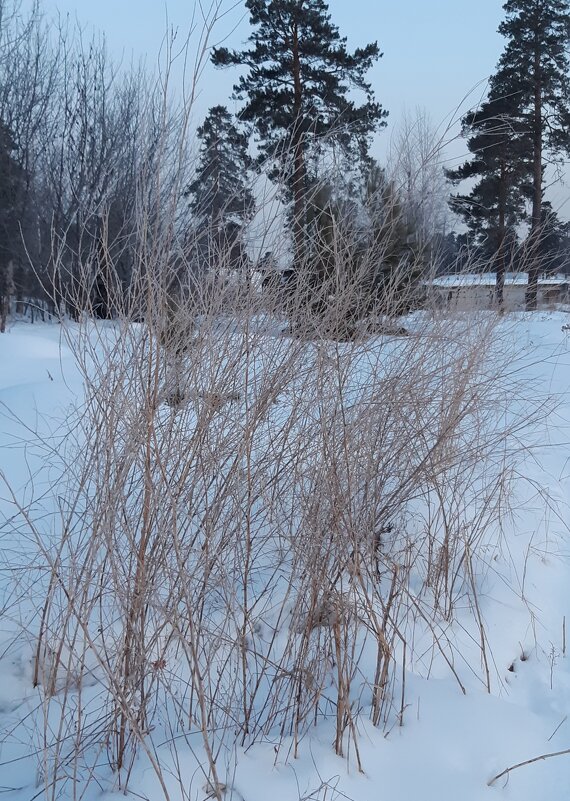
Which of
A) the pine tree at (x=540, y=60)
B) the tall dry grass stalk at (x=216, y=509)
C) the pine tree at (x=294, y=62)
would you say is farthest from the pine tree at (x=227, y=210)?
the pine tree at (x=540, y=60)

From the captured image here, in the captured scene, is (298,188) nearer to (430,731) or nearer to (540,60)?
(430,731)

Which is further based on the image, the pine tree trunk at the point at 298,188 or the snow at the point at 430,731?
the pine tree trunk at the point at 298,188

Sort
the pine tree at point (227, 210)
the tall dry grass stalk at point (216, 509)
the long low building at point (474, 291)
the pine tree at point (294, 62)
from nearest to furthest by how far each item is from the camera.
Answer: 1. the tall dry grass stalk at point (216, 509)
2. the pine tree at point (227, 210)
3. the long low building at point (474, 291)
4. the pine tree at point (294, 62)

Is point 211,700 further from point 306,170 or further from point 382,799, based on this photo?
point 306,170

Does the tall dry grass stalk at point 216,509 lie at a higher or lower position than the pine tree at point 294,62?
lower

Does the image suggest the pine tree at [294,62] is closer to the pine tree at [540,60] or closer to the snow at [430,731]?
the pine tree at [540,60]

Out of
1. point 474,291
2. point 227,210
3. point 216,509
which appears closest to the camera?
point 216,509

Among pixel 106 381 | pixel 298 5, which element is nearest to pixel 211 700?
pixel 106 381

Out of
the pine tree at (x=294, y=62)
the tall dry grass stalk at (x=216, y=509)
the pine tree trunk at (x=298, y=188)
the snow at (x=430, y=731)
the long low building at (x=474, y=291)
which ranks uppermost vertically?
the pine tree at (x=294, y=62)

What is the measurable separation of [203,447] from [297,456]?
1.23 feet

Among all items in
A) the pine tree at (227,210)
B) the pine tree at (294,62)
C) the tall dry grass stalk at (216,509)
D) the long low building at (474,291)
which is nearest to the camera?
the tall dry grass stalk at (216,509)

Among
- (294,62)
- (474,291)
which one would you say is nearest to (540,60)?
(294,62)

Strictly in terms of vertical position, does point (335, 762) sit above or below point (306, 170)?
below

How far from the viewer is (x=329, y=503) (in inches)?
77.0
